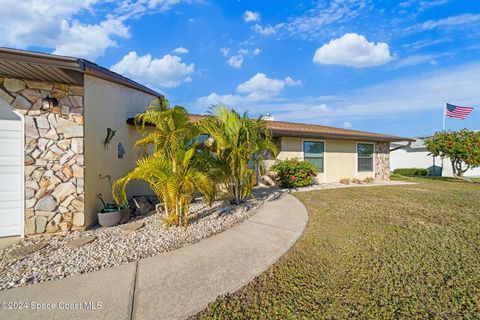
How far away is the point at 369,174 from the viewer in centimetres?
1332

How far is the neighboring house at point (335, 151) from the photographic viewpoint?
10.8m

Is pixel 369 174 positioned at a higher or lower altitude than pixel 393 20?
lower

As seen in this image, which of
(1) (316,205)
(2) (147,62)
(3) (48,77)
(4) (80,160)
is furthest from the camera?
(2) (147,62)

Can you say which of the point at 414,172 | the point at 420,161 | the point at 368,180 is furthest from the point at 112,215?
the point at 420,161

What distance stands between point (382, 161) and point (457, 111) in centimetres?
826

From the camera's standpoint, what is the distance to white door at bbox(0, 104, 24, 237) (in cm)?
426

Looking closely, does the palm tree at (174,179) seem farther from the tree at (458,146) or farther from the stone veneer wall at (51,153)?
the tree at (458,146)

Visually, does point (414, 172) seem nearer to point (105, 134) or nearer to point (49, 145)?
point (105, 134)

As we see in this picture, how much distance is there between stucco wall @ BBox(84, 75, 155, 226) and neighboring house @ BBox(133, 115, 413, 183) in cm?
368

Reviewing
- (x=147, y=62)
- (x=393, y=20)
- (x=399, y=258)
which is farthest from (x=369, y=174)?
(x=147, y=62)

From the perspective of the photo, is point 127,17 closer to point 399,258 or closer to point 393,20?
point 399,258

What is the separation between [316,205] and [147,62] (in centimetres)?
1082

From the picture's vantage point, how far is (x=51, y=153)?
14.4 feet

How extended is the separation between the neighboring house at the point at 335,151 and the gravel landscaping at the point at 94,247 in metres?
6.25
